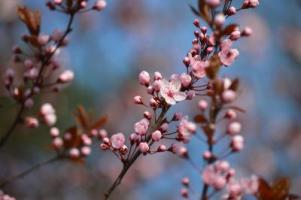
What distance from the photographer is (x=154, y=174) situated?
265 inches

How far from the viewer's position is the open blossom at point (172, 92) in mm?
1314

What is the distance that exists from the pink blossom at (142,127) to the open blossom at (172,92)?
80 millimetres

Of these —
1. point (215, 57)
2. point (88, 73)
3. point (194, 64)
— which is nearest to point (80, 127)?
point (194, 64)

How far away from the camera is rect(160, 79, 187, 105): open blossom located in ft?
4.31

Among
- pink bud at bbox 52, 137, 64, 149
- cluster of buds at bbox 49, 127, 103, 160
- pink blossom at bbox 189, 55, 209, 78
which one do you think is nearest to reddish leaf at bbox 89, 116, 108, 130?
cluster of buds at bbox 49, 127, 103, 160

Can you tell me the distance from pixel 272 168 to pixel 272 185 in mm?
5035

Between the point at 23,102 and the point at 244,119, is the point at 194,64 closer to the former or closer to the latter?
the point at 23,102

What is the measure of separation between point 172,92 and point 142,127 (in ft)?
0.39

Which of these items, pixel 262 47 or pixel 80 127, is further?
pixel 262 47

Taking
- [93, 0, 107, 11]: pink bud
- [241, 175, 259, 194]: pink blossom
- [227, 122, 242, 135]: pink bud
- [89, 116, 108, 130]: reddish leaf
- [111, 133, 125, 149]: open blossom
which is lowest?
[89, 116, 108, 130]: reddish leaf

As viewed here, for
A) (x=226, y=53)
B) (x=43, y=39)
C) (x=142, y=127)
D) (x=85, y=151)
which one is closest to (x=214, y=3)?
(x=226, y=53)

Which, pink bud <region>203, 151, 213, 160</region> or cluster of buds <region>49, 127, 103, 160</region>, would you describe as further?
cluster of buds <region>49, 127, 103, 160</region>

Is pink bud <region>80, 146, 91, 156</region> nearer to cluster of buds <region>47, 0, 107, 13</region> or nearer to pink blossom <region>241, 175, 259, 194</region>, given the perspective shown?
cluster of buds <region>47, 0, 107, 13</region>

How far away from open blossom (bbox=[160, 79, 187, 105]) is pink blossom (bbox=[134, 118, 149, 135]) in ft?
0.26
